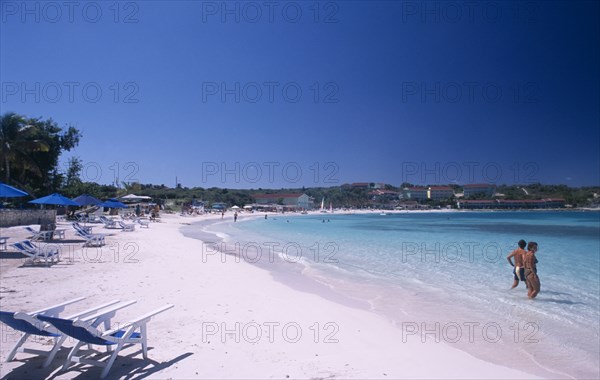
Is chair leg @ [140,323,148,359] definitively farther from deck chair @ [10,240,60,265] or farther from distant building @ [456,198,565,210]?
distant building @ [456,198,565,210]

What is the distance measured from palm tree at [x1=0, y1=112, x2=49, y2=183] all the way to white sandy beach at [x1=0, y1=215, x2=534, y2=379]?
858 inches

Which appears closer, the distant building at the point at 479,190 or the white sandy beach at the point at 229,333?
the white sandy beach at the point at 229,333

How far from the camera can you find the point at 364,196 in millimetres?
135875

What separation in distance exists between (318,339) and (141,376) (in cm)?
221

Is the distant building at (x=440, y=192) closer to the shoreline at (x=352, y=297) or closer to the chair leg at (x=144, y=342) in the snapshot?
the shoreline at (x=352, y=297)

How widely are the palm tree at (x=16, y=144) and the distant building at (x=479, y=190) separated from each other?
432 feet

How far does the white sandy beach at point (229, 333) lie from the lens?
377cm

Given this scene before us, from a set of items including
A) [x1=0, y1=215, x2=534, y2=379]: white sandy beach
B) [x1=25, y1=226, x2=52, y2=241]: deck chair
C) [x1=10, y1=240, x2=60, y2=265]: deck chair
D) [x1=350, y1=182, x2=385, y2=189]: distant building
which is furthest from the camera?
[x1=350, y1=182, x2=385, y2=189]: distant building

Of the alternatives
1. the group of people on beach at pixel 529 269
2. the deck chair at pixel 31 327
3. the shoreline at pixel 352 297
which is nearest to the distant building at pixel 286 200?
the shoreline at pixel 352 297

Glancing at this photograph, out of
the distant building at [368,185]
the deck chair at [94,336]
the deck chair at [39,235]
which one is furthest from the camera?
the distant building at [368,185]

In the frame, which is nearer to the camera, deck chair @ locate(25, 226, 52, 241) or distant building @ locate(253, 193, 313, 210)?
deck chair @ locate(25, 226, 52, 241)

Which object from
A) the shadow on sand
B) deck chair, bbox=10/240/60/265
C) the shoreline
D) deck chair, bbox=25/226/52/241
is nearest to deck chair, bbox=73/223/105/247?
deck chair, bbox=25/226/52/241

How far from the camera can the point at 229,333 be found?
190 inches

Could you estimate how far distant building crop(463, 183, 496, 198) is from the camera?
438 feet
